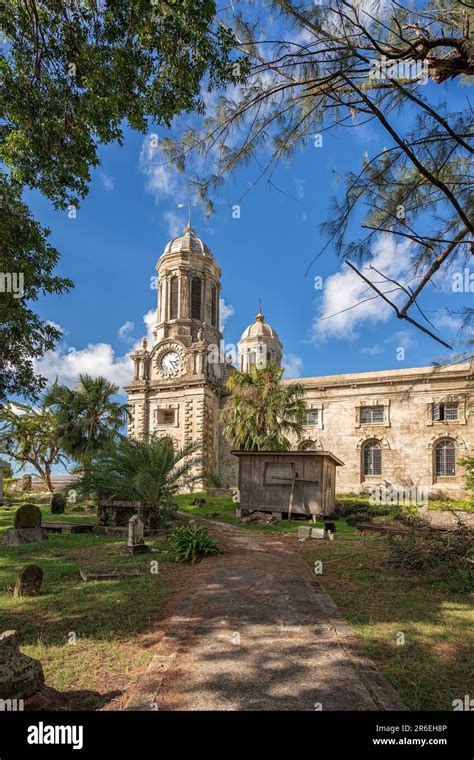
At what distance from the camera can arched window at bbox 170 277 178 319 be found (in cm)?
3769

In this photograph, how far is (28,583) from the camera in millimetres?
7023

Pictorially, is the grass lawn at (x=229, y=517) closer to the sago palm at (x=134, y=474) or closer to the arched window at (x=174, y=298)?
the sago palm at (x=134, y=474)

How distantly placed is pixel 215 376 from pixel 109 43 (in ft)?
97.6

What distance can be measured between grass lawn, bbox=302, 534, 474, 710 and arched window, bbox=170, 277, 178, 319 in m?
30.1

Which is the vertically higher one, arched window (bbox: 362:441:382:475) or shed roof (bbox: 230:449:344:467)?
shed roof (bbox: 230:449:344:467)

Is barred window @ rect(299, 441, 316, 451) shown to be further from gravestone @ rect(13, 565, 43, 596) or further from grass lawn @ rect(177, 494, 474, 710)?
gravestone @ rect(13, 565, 43, 596)

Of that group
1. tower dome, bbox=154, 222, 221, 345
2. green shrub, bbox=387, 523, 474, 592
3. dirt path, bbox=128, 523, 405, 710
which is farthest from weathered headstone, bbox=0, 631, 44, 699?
tower dome, bbox=154, 222, 221, 345

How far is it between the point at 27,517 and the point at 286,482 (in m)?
10.2

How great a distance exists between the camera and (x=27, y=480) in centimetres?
3416

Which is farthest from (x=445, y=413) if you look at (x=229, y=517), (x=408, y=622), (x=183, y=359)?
(x=408, y=622)

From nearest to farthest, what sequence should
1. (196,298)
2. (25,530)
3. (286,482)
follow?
1. (25,530)
2. (286,482)
3. (196,298)

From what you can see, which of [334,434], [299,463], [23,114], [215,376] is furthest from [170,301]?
[23,114]

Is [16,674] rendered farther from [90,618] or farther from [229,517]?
[229,517]

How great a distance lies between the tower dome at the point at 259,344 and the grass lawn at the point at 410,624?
36.4m
